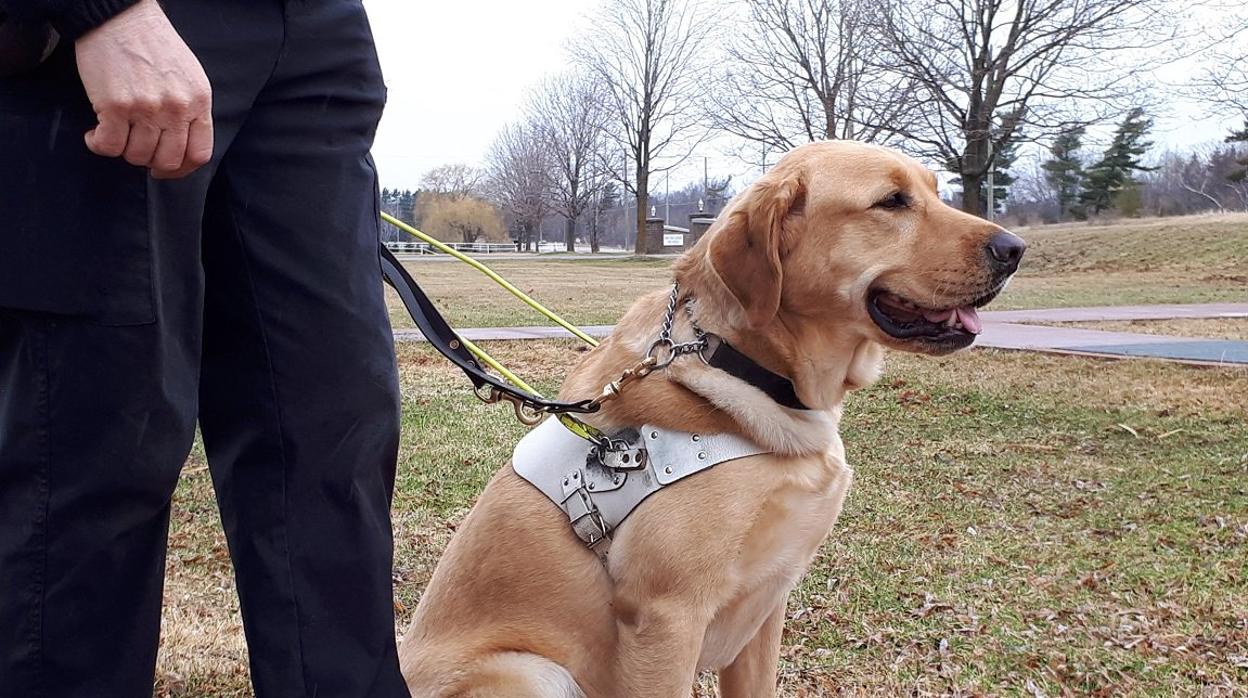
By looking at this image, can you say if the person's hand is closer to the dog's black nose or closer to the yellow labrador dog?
the yellow labrador dog

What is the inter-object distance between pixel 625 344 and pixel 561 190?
54820 mm

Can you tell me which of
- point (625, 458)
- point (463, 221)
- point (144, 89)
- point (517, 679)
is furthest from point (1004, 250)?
point (463, 221)

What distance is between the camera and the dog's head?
7.74ft

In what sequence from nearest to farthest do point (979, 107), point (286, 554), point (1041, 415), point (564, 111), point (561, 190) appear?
point (286, 554), point (1041, 415), point (979, 107), point (564, 111), point (561, 190)

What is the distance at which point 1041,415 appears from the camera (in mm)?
6238

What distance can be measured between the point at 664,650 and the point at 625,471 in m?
0.38

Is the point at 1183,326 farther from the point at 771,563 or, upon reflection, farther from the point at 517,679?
the point at 517,679

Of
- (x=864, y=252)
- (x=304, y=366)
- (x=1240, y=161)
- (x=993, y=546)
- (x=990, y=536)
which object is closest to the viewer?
(x=304, y=366)

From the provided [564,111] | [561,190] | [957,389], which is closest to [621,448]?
[957,389]

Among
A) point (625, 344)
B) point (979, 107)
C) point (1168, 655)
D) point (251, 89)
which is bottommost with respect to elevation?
point (1168, 655)

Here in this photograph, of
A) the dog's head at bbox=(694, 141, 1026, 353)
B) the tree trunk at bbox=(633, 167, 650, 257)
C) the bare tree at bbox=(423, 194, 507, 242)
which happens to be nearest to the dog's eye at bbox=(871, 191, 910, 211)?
the dog's head at bbox=(694, 141, 1026, 353)

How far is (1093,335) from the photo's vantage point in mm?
9805

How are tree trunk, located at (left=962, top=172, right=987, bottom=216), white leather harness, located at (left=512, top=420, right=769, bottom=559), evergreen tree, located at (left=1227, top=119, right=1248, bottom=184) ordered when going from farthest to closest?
evergreen tree, located at (left=1227, top=119, right=1248, bottom=184) → tree trunk, located at (left=962, top=172, right=987, bottom=216) → white leather harness, located at (left=512, top=420, right=769, bottom=559)

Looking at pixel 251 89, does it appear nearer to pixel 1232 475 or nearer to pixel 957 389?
pixel 1232 475
